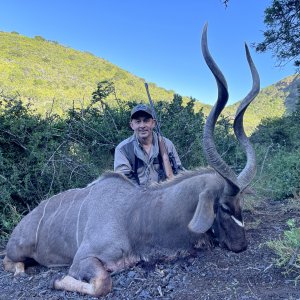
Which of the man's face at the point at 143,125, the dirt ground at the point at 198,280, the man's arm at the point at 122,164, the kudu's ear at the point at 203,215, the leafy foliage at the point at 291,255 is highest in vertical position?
the man's face at the point at 143,125

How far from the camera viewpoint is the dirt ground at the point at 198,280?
274 centimetres

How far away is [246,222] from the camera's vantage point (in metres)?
4.43

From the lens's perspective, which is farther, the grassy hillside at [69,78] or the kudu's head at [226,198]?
the grassy hillside at [69,78]

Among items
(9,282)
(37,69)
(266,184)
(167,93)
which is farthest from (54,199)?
(37,69)

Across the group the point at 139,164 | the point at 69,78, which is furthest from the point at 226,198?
the point at 69,78

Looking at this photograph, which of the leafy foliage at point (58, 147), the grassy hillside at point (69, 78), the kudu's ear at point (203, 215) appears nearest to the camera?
the kudu's ear at point (203, 215)

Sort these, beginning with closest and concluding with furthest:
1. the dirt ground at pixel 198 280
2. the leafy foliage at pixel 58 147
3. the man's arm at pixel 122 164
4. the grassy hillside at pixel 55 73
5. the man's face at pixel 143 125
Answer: the dirt ground at pixel 198 280
the man's arm at pixel 122 164
the man's face at pixel 143 125
the leafy foliage at pixel 58 147
the grassy hillside at pixel 55 73

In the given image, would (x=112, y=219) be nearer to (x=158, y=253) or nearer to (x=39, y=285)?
(x=158, y=253)

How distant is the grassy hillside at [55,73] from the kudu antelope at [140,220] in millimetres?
16900

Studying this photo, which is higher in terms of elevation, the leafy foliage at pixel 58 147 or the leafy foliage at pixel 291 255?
the leafy foliage at pixel 58 147

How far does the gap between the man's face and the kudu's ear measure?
1.50 metres

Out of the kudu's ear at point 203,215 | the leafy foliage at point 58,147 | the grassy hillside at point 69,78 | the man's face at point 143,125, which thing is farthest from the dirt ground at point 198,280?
the grassy hillside at point 69,78

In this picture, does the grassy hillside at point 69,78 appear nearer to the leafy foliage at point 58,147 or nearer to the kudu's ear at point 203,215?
the leafy foliage at point 58,147

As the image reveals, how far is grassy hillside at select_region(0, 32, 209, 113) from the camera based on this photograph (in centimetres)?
2380
